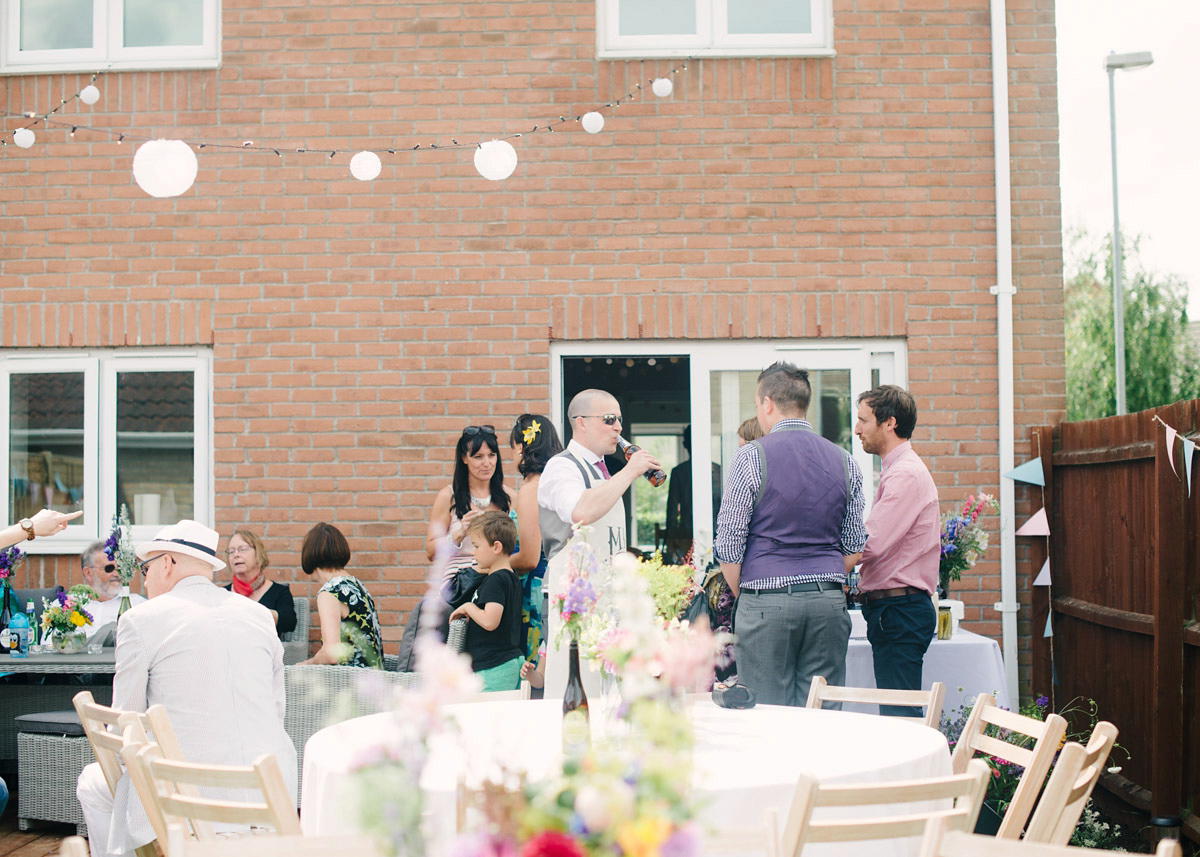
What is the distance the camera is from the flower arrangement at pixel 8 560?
18.1 feet

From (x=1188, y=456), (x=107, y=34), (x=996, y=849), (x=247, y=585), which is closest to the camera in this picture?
(x=996, y=849)

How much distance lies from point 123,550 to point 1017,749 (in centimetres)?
426

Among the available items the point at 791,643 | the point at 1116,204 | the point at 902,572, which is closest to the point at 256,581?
the point at 791,643

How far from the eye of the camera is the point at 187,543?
3670 millimetres

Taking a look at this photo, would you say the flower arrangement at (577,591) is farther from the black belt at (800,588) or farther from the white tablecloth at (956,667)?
the white tablecloth at (956,667)

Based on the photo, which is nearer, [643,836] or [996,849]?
[643,836]

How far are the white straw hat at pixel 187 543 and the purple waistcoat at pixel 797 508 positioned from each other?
189 cm

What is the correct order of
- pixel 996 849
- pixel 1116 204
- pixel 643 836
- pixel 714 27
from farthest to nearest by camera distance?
pixel 1116 204
pixel 714 27
pixel 996 849
pixel 643 836

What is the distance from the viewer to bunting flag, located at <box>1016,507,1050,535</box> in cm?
590

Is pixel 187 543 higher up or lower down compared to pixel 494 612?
higher up

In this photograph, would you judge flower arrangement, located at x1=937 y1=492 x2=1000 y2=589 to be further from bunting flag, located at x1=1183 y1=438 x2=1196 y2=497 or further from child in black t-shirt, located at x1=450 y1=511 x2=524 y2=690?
child in black t-shirt, located at x1=450 y1=511 x2=524 y2=690

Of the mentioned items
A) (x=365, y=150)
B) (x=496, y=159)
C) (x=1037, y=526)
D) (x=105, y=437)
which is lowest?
(x=1037, y=526)

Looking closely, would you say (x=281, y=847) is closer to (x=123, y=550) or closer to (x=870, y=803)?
(x=870, y=803)

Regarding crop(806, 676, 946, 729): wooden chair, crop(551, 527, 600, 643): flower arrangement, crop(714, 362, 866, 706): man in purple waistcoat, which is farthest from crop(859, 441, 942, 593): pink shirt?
crop(551, 527, 600, 643): flower arrangement
